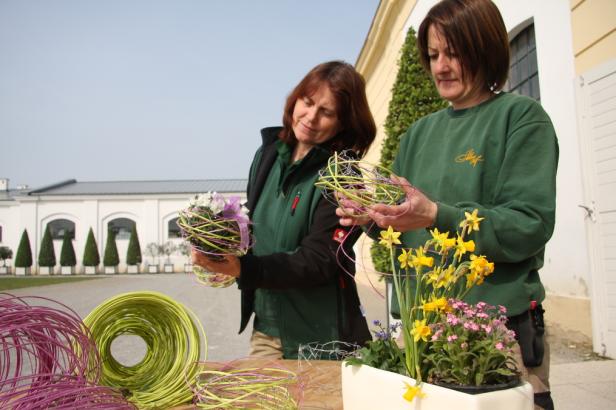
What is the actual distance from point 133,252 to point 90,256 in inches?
117

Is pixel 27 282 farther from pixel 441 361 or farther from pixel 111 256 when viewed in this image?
pixel 441 361

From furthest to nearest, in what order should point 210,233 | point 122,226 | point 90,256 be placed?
point 122,226 → point 90,256 → point 210,233

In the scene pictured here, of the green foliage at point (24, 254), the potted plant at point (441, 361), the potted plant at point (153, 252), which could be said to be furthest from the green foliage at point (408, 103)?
the green foliage at point (24, 254)

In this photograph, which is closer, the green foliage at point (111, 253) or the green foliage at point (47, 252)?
the green foliage at point (47, 252)

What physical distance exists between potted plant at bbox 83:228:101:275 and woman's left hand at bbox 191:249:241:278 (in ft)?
123

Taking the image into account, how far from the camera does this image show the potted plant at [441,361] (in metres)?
0.78

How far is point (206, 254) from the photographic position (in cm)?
141

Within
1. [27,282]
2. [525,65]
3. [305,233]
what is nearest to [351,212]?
[305,233]

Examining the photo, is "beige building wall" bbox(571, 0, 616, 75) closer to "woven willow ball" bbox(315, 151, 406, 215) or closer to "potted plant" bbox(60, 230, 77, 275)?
"woven willow ball" bbox(315, 151, 406, 215)

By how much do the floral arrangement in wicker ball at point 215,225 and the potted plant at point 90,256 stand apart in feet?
123

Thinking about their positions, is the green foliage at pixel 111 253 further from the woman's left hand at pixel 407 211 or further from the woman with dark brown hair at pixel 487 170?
the woman's left hand at pixel 407 211

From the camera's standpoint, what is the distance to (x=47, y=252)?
36.0m

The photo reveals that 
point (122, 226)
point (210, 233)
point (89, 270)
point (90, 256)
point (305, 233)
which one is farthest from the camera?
point (122, 226)

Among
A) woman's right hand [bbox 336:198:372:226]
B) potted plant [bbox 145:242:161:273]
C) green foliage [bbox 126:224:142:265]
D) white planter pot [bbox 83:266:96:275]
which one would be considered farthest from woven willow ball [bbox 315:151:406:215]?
white planter pot [bbox 83:266:96:275]
